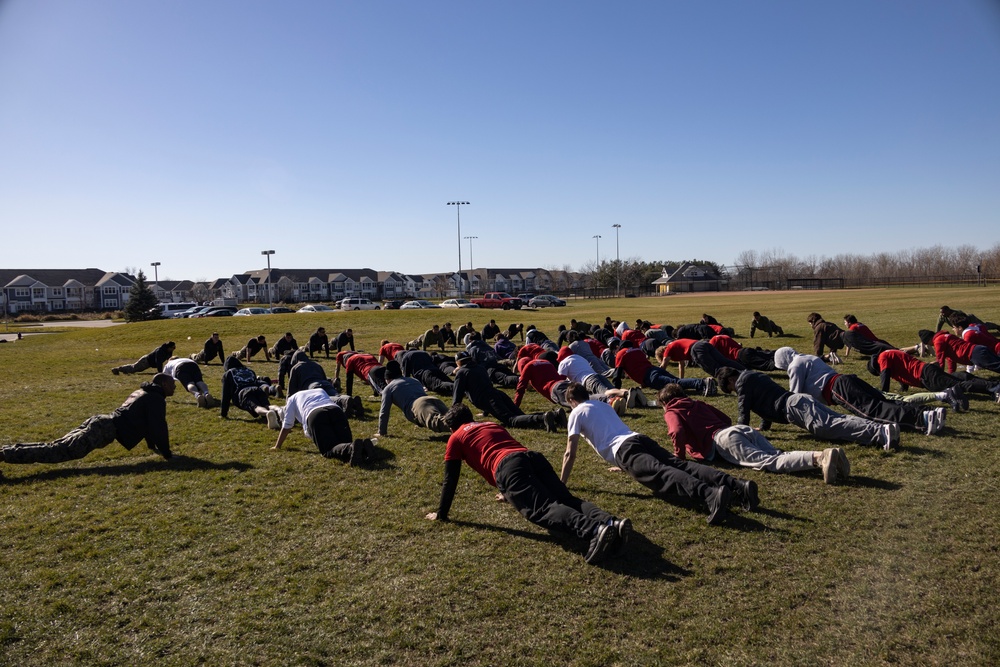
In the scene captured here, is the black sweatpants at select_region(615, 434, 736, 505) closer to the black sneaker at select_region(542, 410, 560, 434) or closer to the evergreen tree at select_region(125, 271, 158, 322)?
the black sneaker at select_region(542, 410, 560, 434)

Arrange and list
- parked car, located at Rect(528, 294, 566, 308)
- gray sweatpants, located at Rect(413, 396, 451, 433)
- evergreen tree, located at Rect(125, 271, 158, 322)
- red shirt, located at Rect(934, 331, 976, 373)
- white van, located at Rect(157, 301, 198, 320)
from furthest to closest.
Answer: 1. parked car, located at Rect(528, 294, 566, 308)
2. white van, located at Rect(157, 301, 198, 320)
3. evergreen tree, located at Rect(125, 271, 158, 322)
4. red shirt, located at Rect(934, 331, 976, 373)
5. gray sweatpants, located at Rect(413, 396, 451, 433)

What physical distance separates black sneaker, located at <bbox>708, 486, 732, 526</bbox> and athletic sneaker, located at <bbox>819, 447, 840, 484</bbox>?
1825mm

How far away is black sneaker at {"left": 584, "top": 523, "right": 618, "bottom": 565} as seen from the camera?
5621mm

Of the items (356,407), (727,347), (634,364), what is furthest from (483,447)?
(727,347)

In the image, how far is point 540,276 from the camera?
150625 mm

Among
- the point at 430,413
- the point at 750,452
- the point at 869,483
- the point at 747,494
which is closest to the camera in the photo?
the point at 747,494

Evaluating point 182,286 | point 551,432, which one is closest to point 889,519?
point 551,432

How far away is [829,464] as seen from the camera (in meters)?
7.47

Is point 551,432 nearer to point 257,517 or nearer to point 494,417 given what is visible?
point 494,417

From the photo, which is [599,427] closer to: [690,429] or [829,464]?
[690,429]

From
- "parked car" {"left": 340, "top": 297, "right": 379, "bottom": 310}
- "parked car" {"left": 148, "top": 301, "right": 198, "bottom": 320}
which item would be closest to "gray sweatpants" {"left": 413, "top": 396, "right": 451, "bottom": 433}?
"parked car" {"left": 148, "top": 301, "right": 198, "bottom": 320}

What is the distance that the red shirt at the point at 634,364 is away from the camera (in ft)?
46.8

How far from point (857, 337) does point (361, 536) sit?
14.6m

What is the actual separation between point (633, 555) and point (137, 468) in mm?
7337
